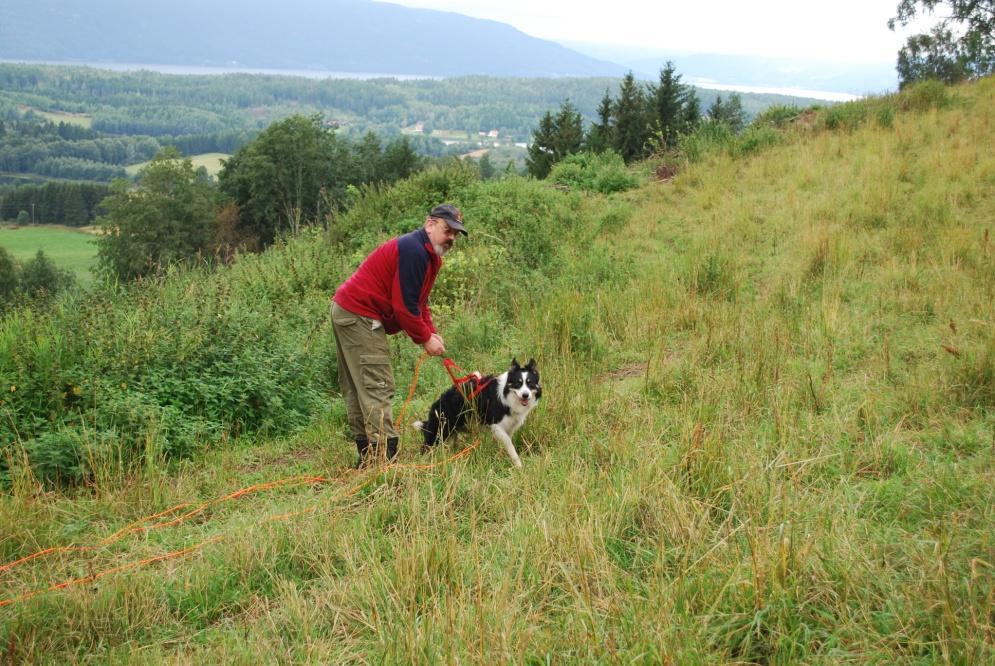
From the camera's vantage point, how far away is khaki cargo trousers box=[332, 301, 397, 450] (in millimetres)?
4980

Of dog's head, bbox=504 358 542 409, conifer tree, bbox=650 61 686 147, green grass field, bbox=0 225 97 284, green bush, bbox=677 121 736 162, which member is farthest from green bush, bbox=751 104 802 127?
green grass field, bbox=0 225 97 284

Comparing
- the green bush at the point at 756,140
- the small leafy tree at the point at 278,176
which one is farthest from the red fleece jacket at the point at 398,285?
the small leafy tree at the point at 278,176

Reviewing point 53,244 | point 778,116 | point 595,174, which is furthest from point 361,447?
point 53,244

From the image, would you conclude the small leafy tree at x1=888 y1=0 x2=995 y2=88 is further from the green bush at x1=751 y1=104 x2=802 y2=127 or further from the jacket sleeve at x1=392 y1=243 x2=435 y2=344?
the jacket sleeve at x1=392 y1=243 x2=435 y2=344

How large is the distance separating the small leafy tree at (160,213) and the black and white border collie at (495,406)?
4200cm

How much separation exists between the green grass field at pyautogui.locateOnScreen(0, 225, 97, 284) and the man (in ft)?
153

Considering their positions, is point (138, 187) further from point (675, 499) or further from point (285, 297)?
point (675, 499)

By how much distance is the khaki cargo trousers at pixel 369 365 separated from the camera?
4.98 metres

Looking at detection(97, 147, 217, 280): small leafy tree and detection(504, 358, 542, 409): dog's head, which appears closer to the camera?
detection(504, 358, 542, 409): dog's head

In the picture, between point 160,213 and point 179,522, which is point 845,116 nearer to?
point 179,522

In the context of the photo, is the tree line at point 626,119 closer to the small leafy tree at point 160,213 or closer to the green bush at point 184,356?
the small leafy tree at point 160,213

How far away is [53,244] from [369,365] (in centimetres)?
Answer: 6498

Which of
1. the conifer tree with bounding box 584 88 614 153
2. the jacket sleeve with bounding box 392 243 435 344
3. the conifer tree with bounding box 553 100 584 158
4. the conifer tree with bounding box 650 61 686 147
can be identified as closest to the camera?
the jacket sleeve with bounding box 392 243 435 344

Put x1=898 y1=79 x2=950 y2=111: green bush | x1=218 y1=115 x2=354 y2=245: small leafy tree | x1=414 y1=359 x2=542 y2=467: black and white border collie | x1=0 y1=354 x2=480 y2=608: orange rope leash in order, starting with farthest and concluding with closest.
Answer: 1. x1=218 y1=115 x2=354 y2=245: small leafy tree
2. x1=898 y1=79 x2=950 y2=111: green bush
3. x1=414 y1=359 x2=542 y2=467: black and white border collie
4. x1=0 y1=354 x2=480 y2=608: orange rope leash
